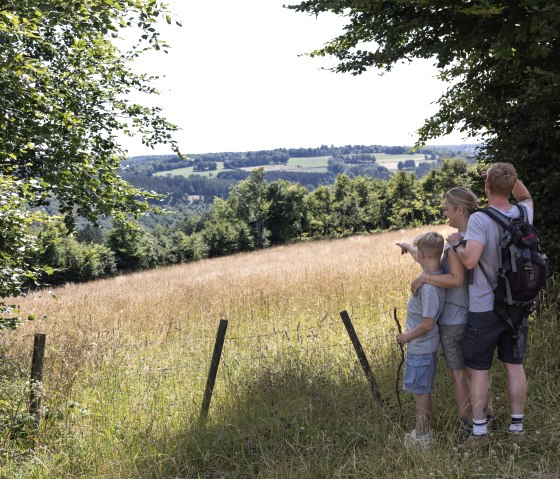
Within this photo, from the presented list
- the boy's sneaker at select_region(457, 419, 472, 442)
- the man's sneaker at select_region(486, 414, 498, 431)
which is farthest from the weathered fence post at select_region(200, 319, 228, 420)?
the man's sneaker at select_region(486, 414, 498, 431)

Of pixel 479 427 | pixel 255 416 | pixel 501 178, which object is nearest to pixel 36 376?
pixel 255 416

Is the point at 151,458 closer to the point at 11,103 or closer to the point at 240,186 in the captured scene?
the point at 11,103

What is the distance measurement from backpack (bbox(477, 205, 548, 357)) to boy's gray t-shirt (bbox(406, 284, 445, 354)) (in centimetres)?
42

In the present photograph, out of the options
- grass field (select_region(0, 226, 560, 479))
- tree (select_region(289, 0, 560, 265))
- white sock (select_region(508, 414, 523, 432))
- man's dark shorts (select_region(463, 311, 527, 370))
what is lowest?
grass field (select_region(0, 226, 560, 479))

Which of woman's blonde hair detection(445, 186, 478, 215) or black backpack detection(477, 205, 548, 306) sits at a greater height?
woman's blonde hair detection(445, 186, 478, 215)

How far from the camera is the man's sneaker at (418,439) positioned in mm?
3789

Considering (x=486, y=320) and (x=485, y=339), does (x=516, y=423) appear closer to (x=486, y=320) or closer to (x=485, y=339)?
(x=485, y=339)

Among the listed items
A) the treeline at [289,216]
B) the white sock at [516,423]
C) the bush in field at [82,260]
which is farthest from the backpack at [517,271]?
the bush in field at [82,260]

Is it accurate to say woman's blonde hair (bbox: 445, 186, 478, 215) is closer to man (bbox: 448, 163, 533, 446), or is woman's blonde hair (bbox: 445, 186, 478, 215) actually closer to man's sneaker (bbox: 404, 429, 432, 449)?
man (bbox: 448, 163, 533, 446)

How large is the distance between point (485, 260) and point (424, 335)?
0.77 meters

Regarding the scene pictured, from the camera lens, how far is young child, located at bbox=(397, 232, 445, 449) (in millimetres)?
3850

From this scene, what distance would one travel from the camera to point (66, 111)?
263 inches

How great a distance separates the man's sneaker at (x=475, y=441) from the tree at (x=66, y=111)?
483 cm

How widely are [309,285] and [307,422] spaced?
6.01 meters
